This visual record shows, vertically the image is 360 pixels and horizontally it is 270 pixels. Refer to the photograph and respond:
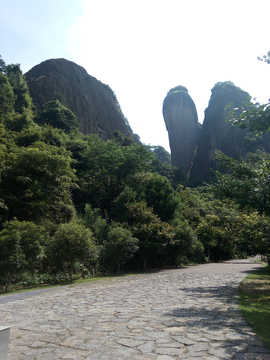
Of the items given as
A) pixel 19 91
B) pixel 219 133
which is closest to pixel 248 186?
pixel 19 91

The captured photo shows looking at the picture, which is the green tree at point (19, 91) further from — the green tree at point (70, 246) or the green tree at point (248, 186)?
the green tree at point (248, 186)

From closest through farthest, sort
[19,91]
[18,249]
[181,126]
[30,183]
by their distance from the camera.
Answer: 1. [18,249]
2. [30,183]
3. [19,91]
4. [181,126]

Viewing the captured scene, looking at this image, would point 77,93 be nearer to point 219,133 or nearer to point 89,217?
point 219,133

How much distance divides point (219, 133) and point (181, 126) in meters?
13.5

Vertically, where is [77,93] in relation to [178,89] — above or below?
below

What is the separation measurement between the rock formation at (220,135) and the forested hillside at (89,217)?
3714 centimetres

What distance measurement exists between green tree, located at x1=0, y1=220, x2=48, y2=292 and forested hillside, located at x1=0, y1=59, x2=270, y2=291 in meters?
0.04

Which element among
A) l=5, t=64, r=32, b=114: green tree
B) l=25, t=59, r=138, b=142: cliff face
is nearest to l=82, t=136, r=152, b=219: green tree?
l=5, t=64, r=32, b=114: green tree

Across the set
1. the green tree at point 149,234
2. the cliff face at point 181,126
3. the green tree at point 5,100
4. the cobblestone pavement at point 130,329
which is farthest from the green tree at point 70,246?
the cliff face at point 181,126

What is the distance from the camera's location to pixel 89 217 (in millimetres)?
20391

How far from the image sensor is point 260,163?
9.44 meters

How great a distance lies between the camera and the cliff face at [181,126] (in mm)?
79938

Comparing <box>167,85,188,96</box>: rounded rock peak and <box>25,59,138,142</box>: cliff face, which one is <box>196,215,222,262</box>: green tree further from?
<box>167,85,188,96</box>: rounded rock peak

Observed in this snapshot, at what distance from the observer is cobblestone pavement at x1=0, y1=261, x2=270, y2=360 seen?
3752 mm
